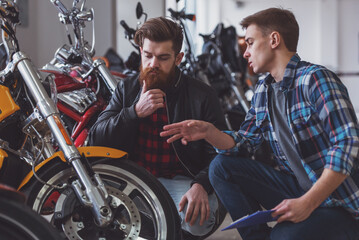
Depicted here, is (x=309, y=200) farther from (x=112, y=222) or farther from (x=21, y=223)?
(x=21, y=223)

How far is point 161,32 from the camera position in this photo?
1.81m

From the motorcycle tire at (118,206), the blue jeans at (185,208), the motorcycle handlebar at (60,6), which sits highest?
the motorcycle handlebar at (60,6)

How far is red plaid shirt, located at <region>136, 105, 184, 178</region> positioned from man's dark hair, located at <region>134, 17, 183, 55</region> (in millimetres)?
280

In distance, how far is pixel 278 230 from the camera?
137 cm

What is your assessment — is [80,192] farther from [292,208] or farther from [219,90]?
[219,90]

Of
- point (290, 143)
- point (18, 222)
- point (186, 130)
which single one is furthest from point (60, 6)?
point (18, 222)

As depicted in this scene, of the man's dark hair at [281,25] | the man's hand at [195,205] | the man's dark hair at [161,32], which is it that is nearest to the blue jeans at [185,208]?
the man's hand at [195,205]

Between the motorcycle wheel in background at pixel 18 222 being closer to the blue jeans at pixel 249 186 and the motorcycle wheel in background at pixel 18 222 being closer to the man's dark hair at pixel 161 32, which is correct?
the blue jeans at pixel 249 186

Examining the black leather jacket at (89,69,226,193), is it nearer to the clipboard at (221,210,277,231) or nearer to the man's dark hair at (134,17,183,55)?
the man's dark hair at (134,17,183,55)

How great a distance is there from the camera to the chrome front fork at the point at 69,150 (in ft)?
4.39

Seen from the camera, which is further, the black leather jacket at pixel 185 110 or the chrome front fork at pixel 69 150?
the black leather jacket at pixel 185 110

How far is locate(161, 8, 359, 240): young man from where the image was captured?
1225mm

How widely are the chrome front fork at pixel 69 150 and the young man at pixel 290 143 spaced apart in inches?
10.2

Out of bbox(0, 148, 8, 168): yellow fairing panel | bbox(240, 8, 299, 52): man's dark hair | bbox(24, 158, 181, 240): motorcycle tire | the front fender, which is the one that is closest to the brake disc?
bbox(24, 158, 181, 240): motorcycle tire
